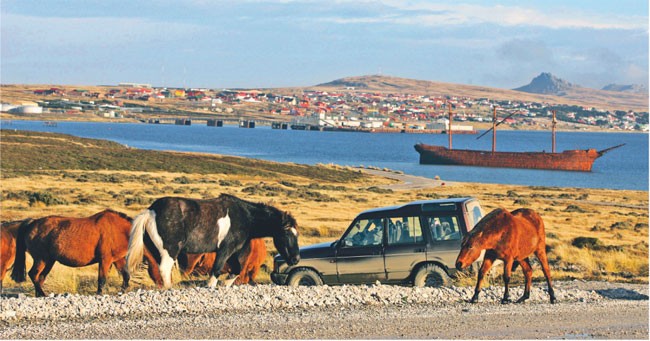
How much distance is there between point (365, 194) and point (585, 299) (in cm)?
4060

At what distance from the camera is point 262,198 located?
154 feet

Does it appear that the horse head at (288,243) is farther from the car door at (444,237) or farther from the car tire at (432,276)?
the car door at (444,237)

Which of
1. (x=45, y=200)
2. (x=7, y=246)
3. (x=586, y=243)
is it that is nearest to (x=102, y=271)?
(x=7, y=246)

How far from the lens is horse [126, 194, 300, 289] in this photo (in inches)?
521

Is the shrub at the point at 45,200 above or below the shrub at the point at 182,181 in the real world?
above

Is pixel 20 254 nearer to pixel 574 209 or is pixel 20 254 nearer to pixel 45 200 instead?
pixel 45 200

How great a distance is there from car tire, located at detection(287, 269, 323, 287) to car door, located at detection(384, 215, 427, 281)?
126cm

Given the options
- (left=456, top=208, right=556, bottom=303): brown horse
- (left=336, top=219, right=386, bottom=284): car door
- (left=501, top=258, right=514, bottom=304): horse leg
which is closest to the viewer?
(left=456, top=208, right=556, bottom=303): brown horse

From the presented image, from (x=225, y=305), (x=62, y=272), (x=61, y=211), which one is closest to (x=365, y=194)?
(x=61, y=211)

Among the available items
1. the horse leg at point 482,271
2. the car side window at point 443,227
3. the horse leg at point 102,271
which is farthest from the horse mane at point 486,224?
the horse leg at point 102,271

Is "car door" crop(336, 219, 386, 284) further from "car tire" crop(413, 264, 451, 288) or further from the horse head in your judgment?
the horse head

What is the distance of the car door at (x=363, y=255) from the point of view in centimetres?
1502

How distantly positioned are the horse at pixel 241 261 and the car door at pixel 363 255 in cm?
142

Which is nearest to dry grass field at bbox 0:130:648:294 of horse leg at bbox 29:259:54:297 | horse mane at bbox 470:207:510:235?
horse leg at bbox 29:259:54:297
